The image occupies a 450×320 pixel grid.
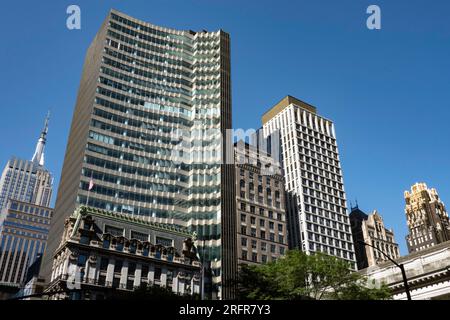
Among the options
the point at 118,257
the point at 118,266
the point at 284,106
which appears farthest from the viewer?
the point at 284,106

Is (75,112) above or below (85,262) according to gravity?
above

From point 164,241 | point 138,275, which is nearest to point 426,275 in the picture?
point 138,275

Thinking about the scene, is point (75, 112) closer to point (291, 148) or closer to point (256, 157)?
point (256, 157)

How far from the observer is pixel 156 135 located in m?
109

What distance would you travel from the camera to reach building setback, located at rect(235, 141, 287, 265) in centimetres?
9975

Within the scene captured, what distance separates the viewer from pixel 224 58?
125 m

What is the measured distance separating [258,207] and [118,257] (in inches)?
1672

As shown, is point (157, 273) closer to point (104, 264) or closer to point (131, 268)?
point (131, 268)

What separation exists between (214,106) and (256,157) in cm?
1750

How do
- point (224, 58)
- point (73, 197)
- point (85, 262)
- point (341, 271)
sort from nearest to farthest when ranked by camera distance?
point (341, 271)
point (85, 262)
point (73, 197)
point (224, 58)

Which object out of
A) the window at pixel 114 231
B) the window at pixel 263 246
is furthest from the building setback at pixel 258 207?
the window at pixel 114 231

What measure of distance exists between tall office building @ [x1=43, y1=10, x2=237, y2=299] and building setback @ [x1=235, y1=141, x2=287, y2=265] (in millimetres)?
4986

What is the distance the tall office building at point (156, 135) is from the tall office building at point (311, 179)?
33829 millimetres
